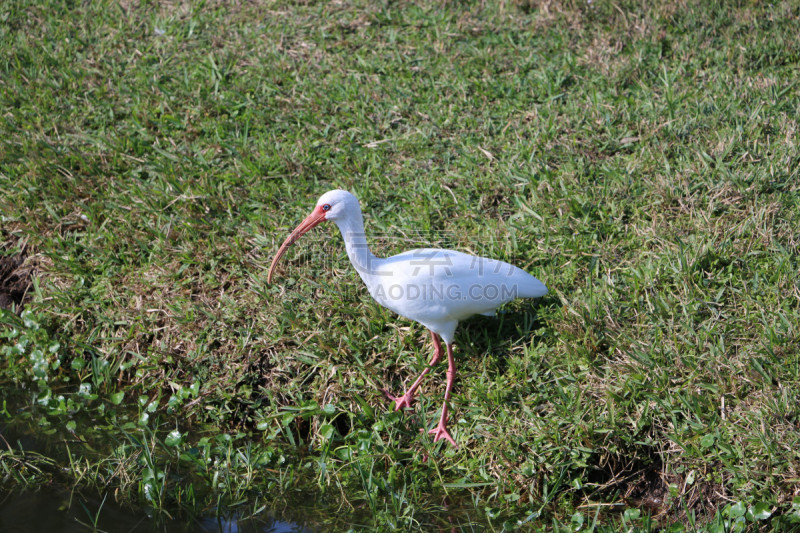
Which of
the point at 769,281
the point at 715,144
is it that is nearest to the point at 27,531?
the point at 769,281

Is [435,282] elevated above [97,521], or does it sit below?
above

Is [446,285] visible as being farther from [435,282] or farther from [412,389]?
[412,389]

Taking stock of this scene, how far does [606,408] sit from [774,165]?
6.74ft

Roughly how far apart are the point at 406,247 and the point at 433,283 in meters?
0.96

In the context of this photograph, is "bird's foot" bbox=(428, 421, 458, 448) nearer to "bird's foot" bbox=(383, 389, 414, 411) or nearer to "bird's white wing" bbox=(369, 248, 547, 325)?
"bird's foot" bbox=(383, 389, 414, 411)

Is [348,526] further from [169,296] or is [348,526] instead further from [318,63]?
[318,63]

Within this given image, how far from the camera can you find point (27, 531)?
3.23 m

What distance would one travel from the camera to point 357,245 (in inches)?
147

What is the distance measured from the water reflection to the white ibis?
923mm

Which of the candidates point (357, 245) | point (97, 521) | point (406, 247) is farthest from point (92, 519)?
point (406, 247)

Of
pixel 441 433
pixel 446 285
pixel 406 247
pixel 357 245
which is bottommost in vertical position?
pixel 441 433

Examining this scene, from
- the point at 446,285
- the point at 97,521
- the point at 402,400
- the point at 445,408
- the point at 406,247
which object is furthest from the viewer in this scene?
the point at 406,247

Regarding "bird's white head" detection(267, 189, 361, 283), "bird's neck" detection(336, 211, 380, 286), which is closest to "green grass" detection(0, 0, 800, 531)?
"bird's neck" detection(336, 211, 380, 286)

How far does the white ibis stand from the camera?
3.56m
